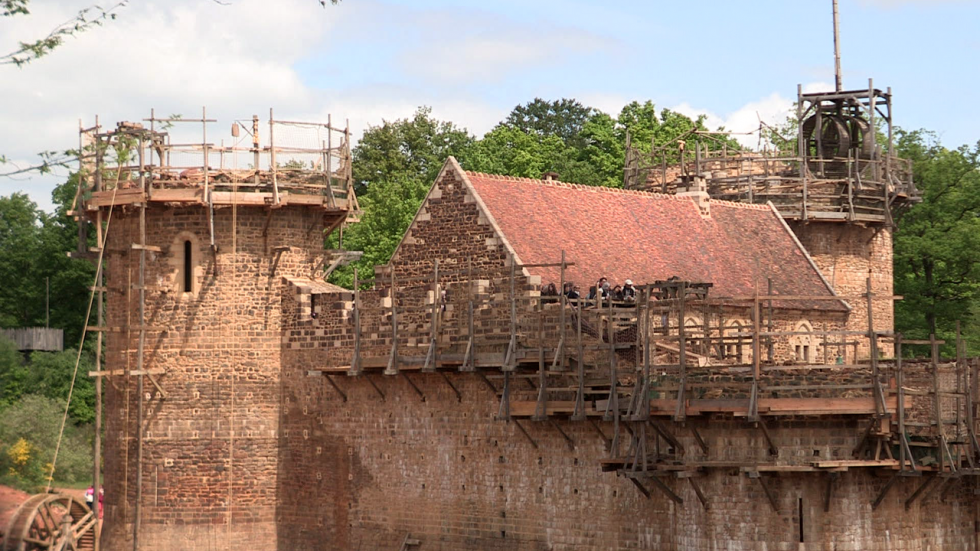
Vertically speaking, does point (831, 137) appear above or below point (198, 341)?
above

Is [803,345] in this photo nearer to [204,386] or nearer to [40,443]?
[204,386]

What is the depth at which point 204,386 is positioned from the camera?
3916 cm

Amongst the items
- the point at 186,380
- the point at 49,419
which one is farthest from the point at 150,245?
the point at 49,419

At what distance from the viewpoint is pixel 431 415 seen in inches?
1473

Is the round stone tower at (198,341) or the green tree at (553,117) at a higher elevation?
the green tree at (553,117)

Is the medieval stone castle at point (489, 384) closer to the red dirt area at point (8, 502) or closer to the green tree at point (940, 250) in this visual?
the red dirt area at point (8, 502)

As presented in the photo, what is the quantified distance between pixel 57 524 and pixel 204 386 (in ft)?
14.3

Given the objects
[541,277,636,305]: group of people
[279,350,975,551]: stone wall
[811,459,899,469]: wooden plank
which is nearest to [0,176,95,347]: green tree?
[279,350,975,551]: stone wall

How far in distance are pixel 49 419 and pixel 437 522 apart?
775 inches

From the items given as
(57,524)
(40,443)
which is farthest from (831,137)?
(57,524)

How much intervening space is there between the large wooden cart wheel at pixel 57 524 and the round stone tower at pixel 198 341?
2.09 ft

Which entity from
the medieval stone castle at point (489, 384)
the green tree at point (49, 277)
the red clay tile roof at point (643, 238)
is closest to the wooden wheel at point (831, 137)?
the red clay tile roof at point (643, 238)

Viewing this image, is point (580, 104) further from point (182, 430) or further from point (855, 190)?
point (182, 430)

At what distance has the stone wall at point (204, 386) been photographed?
38.9 m
